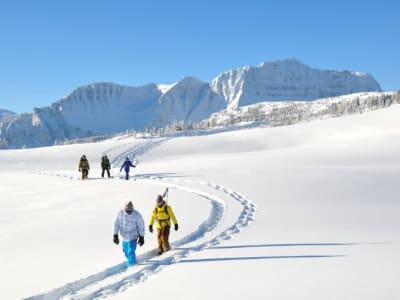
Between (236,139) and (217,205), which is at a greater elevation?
(236,139)

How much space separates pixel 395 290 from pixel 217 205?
1296cm

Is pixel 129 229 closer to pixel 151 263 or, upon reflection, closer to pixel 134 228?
pixel 134 228

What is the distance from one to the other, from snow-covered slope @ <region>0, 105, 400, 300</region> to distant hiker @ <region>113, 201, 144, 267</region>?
0.43 meters

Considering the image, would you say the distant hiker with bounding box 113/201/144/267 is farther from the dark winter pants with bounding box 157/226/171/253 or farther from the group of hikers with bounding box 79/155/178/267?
the dark winter pants with bounding box 157/226/171/253

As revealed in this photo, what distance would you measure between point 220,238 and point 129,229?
3035 mm

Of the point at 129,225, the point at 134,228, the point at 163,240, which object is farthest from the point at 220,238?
the point at 129,225

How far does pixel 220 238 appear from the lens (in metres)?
12.8

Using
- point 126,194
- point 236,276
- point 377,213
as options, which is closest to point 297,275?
point 236,276

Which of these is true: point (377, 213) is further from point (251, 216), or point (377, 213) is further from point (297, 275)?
point (297, 275)

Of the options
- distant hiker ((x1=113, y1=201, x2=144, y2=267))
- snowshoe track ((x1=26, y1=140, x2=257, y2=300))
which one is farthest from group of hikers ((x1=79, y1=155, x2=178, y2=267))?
snowshoe track ((x1=26, y1=140, x2=257, y2=300))

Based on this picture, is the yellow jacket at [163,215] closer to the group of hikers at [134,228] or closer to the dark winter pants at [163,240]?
the group of hikers at [134,228]

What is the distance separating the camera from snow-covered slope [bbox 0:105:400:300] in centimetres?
794

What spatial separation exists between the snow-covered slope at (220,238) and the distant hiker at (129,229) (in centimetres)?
43

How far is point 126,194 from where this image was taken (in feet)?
78.4
